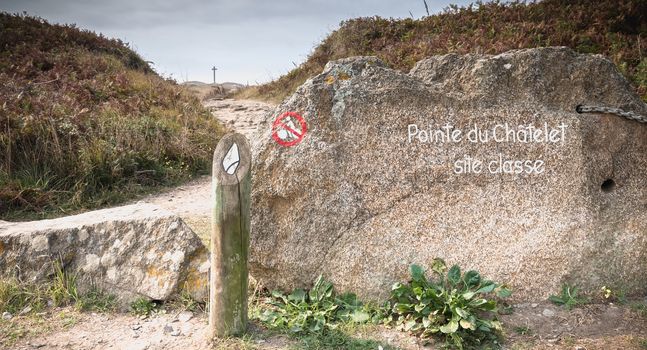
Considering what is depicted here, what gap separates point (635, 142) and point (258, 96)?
1502 cm

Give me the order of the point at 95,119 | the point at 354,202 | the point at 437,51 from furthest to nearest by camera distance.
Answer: the point at 437,51 < the point at 95,119 < the point at 354,202

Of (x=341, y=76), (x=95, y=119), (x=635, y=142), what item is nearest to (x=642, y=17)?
(x=635, y=142)

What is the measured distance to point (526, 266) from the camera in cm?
408

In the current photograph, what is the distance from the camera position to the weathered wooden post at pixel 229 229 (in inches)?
135

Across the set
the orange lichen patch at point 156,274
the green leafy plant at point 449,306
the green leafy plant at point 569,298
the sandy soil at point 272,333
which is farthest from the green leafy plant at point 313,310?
the green leafy plant at point 569,298

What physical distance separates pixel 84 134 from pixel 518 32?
872 cm

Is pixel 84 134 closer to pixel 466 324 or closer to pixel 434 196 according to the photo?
pixel 434 196

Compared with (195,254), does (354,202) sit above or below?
above

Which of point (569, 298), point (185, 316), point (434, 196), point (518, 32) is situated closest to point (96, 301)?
point (185, 316)

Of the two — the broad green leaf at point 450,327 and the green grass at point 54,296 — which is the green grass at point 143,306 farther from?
the broad green leaf at point 450,327

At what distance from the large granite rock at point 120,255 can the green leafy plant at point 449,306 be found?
174 cm

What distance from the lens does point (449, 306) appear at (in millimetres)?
3656

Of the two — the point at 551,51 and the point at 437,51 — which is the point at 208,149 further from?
the point at 551,51

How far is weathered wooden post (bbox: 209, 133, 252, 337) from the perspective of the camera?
3.44 meters
